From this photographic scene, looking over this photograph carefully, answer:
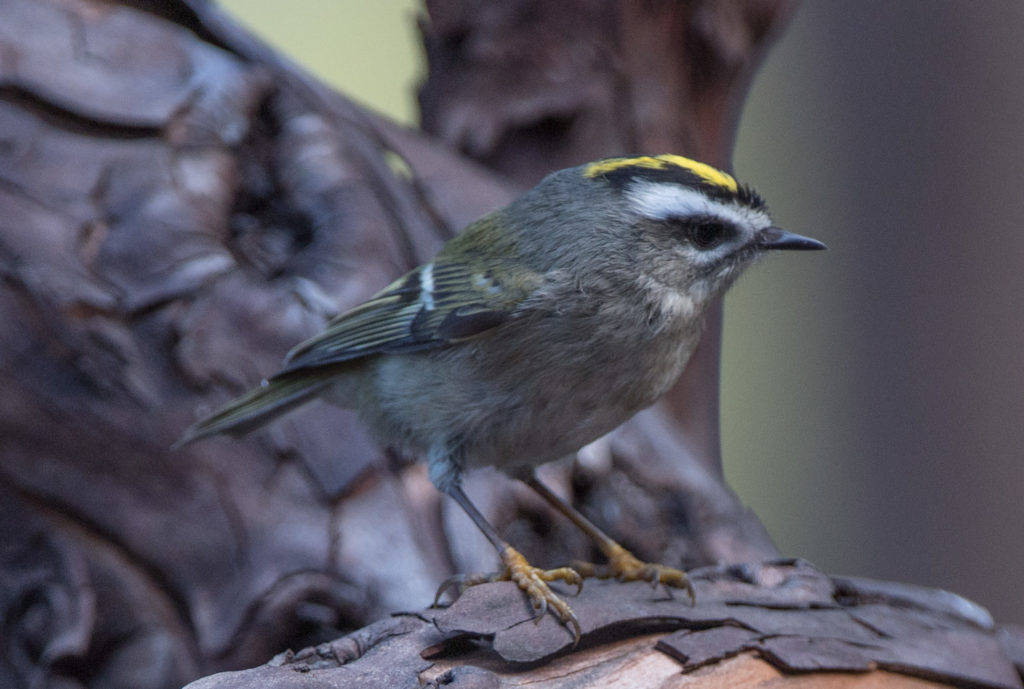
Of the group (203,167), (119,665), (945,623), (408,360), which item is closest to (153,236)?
(203,167)

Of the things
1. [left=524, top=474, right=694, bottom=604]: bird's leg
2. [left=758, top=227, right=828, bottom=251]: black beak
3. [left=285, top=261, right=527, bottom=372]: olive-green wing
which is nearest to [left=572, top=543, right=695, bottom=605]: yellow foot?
[left=524, top=474, right=694, bottom=604]: bird's leg

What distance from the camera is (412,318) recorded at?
2068 millimetres

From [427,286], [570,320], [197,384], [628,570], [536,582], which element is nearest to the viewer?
[536,582]

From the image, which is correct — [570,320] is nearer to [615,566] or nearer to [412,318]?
[412,318]

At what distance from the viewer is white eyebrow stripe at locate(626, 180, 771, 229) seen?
1.83 meters

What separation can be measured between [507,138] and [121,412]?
4.99 feet

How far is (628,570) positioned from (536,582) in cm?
43

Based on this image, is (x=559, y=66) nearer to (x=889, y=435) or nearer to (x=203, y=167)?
(x=203, y=167)

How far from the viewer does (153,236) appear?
2.33 m

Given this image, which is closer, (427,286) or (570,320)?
(570,320)

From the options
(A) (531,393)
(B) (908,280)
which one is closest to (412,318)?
(A) (531,393)

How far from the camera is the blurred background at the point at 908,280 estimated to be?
3.63 m

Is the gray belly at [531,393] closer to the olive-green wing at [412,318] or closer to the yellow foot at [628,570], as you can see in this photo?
the olive-green wing at [412,318]

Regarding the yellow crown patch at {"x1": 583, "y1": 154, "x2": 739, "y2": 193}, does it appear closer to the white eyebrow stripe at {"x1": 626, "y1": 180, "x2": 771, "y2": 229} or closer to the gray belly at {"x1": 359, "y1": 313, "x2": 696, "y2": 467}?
the white eyebrow stripe at {"x1": 626, "y1": 180, "x2": 771, "y2": 229}
